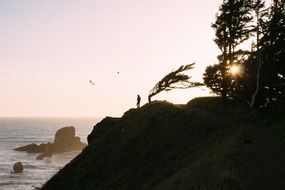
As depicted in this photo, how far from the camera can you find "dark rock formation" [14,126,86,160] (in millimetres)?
162637

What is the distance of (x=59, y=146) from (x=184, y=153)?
14548 centimetres

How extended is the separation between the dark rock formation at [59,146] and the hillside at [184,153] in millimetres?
107850

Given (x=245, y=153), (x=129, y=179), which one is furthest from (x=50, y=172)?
(x=245, y=153)

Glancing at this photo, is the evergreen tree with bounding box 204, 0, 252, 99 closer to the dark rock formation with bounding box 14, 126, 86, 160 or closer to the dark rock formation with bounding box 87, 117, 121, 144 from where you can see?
the dark rock formation with bounding box 87, 117, 121, 144

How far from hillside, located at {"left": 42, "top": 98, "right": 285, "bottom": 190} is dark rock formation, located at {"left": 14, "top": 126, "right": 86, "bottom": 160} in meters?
108

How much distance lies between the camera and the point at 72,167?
39.8 metres

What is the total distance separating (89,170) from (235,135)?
14.6 metres

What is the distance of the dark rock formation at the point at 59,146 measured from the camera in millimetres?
162637

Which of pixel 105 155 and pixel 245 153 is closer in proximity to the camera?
pixel 245 153

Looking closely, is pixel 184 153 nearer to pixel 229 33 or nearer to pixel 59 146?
pixel 229 33

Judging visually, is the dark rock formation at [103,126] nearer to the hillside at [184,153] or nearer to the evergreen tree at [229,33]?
the hillside at [184,153]

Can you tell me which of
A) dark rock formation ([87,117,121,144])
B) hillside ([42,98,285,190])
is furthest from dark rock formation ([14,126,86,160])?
hillside ([42,98,285,190])

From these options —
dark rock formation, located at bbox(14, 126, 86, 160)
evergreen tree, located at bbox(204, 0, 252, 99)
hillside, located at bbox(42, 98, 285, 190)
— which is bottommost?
dark rock formation, located at bbox(14, 126, 86, 160)

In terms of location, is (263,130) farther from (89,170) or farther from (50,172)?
(50,172)
